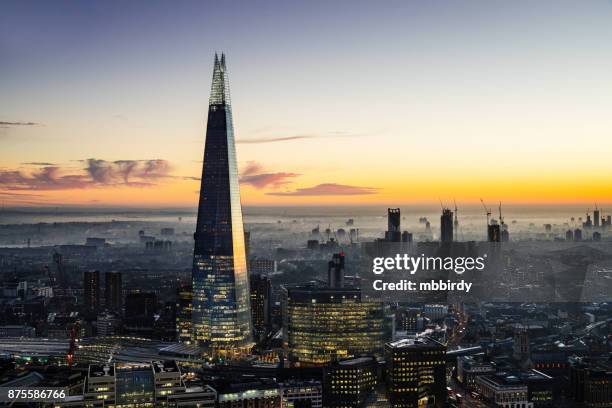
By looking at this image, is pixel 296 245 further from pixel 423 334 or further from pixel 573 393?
pixel 573 393

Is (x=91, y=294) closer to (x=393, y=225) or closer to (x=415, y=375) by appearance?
(x=393, y=225)

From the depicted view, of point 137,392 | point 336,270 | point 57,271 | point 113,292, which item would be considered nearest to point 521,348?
point 336,270

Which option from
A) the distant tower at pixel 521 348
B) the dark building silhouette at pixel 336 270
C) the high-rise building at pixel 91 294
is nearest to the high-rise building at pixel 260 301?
the dark building silhouette at pixel 336 270

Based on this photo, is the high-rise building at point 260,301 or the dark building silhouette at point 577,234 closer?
the dark building silhouette at point 577,234

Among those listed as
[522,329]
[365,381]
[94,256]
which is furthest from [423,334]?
[94,256]

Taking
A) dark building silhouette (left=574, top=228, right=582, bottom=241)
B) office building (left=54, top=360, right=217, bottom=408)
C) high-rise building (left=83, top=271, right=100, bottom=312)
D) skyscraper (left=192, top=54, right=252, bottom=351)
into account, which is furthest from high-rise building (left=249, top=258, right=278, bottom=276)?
office building (left=54, top=360, right=217, bottom=408)

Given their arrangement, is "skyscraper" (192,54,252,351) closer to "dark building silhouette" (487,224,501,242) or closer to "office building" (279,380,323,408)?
"office building" (279,380,323,408)

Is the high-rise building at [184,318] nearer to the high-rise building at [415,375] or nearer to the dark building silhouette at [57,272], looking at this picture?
the dark building silhouette at [57,272]
